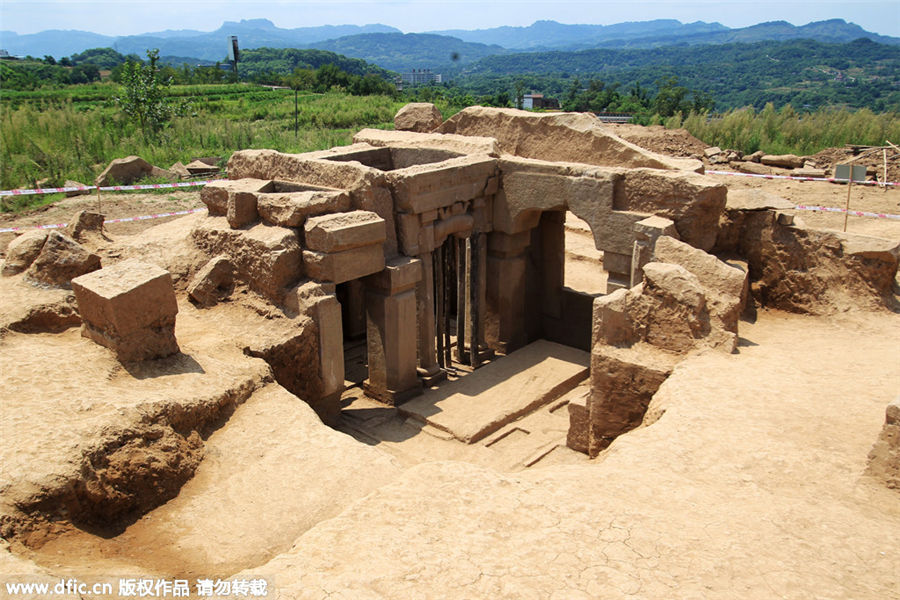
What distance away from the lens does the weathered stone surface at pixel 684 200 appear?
9.27 metres

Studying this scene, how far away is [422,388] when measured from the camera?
10156 millimetres

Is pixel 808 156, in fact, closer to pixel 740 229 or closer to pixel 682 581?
pixel 740 229

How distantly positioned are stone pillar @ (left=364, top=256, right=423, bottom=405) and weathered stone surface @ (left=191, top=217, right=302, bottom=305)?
46.6 inches

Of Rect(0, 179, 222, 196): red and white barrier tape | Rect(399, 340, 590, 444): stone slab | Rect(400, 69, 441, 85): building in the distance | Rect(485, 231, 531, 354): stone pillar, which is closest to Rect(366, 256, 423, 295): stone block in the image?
Rect(399, 340, 590, 444): stone slab

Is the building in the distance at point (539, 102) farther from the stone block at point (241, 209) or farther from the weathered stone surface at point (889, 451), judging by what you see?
the weathered stone surface at point (889, 451)

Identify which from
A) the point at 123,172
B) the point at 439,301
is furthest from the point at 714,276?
the point at 123,172

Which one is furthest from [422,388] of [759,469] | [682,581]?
[682,581]

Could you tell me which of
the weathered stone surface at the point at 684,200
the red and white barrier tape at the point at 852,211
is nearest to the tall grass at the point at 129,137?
the red and white barrier tape at the point at 852,211

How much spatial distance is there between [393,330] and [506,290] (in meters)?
2.74

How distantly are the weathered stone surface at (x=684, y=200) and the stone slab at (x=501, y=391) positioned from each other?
103 inches

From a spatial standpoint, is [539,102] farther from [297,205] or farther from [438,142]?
[297,205]

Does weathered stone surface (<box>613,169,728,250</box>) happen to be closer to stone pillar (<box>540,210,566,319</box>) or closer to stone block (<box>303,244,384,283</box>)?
stone pillar (<box>540,210,566,319</box>)

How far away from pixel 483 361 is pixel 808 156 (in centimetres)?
1305

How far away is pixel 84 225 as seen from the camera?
10.1 meters
